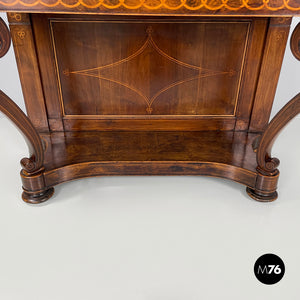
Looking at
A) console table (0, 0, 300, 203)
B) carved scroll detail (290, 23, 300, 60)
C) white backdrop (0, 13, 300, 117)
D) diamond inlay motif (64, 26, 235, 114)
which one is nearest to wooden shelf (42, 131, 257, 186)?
console table (0, 0, 300, 203)

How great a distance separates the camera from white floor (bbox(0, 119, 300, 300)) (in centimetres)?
154

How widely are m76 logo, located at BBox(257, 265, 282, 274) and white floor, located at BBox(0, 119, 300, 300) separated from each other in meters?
0.04

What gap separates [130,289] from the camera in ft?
5.03

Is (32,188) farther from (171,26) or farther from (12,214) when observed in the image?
(171,26)

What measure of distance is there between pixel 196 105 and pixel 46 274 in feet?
4.39

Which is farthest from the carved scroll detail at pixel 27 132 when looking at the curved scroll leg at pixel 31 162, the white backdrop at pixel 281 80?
the white backdrop at pixel 281 80

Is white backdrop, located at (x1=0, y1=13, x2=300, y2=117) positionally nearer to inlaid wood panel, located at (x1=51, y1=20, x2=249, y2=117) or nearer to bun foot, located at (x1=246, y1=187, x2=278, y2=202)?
inlaid wood panel, located at (x1=51, y1=20, x2=249, y2=117)

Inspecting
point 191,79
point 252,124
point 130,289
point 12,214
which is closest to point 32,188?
point 12,214

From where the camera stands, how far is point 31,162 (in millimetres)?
1856

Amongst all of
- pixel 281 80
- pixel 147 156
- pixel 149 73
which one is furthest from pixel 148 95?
pixel 281 80

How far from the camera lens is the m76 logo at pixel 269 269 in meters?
1.61

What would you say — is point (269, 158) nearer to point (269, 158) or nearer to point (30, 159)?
point (269, 158)

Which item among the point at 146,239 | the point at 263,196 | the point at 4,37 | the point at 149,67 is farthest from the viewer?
the point at 149,67

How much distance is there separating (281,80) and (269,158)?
57.8 inches
